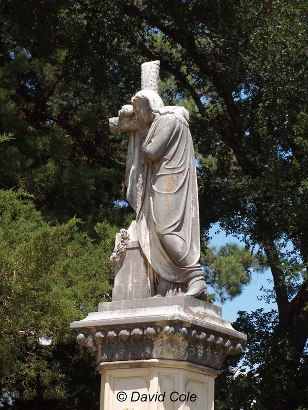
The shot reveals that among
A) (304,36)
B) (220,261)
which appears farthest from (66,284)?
(220,261)

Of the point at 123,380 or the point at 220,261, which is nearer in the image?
the point at 123,380

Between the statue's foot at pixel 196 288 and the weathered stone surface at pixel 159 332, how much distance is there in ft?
0.25

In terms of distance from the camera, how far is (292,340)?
17703mm

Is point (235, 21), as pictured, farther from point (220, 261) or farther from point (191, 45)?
point (220, 261)

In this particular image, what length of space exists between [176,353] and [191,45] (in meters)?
12.0

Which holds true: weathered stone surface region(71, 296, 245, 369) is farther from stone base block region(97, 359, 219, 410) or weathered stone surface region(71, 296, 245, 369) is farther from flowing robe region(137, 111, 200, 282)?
→ flowing robe region(137, 111, 200, 282)

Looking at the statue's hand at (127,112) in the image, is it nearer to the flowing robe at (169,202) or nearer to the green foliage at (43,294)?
the flowing robe at (169,202)

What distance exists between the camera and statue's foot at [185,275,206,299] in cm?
843

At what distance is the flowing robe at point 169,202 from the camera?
339 inches

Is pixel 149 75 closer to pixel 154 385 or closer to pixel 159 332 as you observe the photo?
pixel 159 332

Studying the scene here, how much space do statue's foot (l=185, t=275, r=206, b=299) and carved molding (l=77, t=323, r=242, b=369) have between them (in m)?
0.33

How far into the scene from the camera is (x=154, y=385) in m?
8.17

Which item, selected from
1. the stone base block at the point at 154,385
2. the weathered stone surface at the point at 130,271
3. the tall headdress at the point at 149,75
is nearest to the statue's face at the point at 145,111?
the tall headdress at the point at 149,75

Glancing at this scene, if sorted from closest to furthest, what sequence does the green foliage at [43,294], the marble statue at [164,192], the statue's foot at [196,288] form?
the statue's foot at [196,288] < the marble statue at [164,192] < the green foliage at [43,294]
